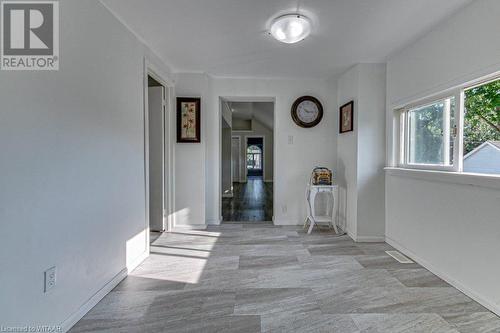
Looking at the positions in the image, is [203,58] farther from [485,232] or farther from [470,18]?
[485,232]

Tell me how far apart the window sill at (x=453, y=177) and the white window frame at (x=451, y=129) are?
9 cm

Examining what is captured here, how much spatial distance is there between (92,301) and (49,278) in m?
0.49

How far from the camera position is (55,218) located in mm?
1527

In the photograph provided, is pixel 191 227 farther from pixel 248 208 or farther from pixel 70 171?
pixel 70 171

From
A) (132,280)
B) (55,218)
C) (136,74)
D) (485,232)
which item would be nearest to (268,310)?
(132,280)

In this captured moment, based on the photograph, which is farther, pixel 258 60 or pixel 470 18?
pixel 258 60

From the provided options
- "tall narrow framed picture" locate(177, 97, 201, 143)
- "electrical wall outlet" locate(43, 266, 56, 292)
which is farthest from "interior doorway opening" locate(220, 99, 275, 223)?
"electrical wall outlet" locate(43, 266, 56, 292)

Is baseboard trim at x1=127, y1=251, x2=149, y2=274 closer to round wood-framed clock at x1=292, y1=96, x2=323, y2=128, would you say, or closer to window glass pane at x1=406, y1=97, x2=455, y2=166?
round wood-framed clock at x1=292, y1=96, x2=323, y2=128

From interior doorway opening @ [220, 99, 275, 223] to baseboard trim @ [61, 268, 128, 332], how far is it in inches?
84.1

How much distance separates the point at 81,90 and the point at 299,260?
234 cm

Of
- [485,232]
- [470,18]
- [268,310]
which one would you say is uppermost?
[470,18]

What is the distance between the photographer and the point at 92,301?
1.86 metres

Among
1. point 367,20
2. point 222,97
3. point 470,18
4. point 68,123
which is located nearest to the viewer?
point 68,123

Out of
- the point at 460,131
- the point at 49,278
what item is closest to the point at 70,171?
the point at 49,278
